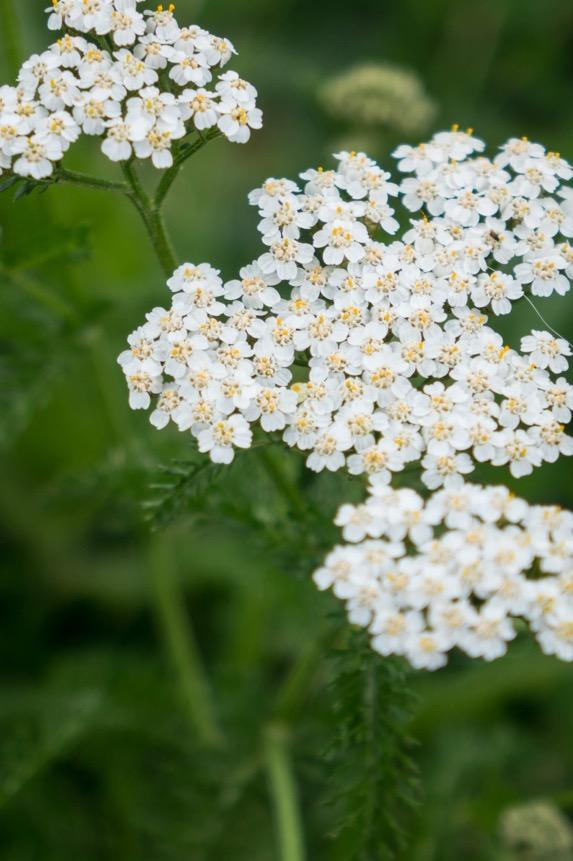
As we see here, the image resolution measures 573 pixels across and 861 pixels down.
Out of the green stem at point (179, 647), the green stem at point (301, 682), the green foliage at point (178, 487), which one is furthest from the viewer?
the green stem at point (179, 647)

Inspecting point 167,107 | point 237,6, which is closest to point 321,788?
point 167,107

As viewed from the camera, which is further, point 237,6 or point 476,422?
point 237,6

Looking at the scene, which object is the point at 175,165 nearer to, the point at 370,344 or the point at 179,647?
the point at 370,344

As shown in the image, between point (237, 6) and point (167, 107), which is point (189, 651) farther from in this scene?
point (237, 6)

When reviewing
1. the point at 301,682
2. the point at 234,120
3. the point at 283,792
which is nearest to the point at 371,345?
the point at 234,120

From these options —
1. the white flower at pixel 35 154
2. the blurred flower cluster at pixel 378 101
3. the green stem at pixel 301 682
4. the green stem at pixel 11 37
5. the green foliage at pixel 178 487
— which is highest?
the blurred flower cluster at pixel 378 101

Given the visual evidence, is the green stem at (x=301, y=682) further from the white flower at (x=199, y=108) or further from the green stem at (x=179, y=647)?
the white flower at (x=199, y=108)

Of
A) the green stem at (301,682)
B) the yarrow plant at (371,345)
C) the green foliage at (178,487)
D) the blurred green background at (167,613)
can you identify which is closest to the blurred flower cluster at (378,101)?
the blurred green background at (167,613)
